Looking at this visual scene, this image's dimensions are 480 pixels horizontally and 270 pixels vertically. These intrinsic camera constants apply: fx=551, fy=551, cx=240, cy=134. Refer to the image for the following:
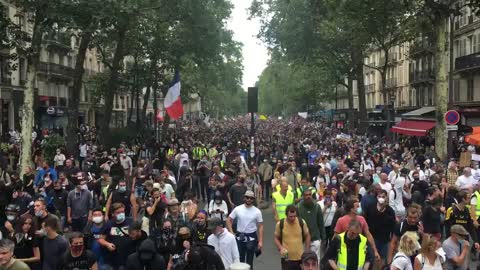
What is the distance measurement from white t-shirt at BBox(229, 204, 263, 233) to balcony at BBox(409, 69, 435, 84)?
39.7 m

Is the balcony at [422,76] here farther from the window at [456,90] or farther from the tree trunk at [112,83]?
→ the tree trunk at [112,83]

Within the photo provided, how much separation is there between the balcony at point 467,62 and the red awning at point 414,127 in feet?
18.6

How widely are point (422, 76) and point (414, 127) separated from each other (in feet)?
59.9

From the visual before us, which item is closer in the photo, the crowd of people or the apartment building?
the crowd of people

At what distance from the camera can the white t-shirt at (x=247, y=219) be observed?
785 centimetres

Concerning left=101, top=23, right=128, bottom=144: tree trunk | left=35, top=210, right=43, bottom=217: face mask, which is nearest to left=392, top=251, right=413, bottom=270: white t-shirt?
left=35, top=210, right=43, bottom=217: face mask

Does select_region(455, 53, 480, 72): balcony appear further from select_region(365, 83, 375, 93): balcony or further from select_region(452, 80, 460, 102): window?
select_region(365, 83, 375, 93): balcony

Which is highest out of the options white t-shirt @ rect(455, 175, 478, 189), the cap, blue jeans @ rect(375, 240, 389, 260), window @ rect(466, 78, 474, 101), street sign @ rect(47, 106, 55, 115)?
window @ rect(466, 78, 474, 101)

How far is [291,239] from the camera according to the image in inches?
276

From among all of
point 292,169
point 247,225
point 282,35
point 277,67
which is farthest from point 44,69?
point 277,67

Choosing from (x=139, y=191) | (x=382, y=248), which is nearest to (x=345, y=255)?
(x=382, y=248)

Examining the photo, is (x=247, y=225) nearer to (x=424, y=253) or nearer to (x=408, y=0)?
(x=424, y=253)

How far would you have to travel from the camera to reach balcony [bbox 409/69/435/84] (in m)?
44.7

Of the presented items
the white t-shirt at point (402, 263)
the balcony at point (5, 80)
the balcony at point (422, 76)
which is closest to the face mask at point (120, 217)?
the white t-shirt at point (402, 263)
